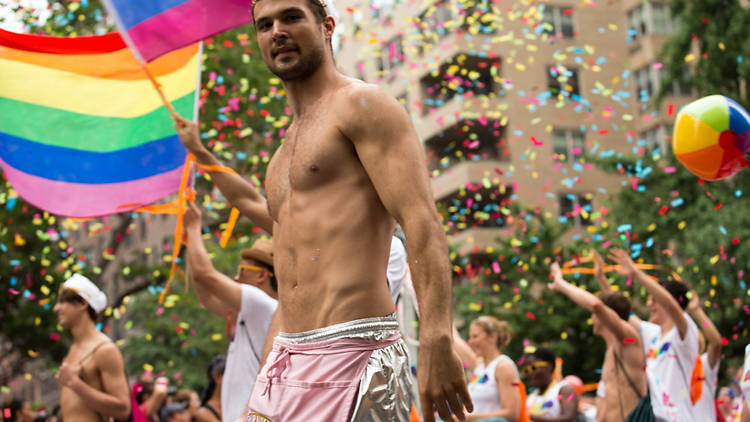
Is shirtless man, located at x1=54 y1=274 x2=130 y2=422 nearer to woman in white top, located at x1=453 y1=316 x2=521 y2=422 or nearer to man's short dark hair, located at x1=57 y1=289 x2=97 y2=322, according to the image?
man's short dark hair, located at x1=57 y1=289 x2=97 y2=322

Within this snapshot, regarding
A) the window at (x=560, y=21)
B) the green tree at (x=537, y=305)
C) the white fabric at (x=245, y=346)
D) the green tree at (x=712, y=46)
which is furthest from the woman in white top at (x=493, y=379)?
the window at (x=560, y=21)

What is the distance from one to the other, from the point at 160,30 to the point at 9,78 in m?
1.34

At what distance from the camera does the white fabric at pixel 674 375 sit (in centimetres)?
775

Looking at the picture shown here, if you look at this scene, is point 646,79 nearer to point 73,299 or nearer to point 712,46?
point 712,46

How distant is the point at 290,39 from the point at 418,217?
0.82 metres

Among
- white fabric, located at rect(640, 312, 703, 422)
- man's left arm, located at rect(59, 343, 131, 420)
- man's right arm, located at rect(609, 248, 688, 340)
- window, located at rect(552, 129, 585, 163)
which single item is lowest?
window, located at rect(552, 129, 585, 163)

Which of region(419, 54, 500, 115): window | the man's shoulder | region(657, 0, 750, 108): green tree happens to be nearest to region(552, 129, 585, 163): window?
region(419, 54, 500, 115): window

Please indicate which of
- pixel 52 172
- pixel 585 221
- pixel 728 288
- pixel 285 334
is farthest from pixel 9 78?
pixel 585 221

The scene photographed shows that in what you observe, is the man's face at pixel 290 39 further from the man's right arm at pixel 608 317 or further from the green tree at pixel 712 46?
the green tree at pixel 712 46

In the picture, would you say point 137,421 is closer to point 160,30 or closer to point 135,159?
point 135,159

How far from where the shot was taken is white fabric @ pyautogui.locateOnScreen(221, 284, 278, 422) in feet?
20.8

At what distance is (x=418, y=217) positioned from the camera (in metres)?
3.10

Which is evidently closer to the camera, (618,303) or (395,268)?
(395,268)

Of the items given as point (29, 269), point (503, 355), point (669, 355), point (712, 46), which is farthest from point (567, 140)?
point (669, 355)
